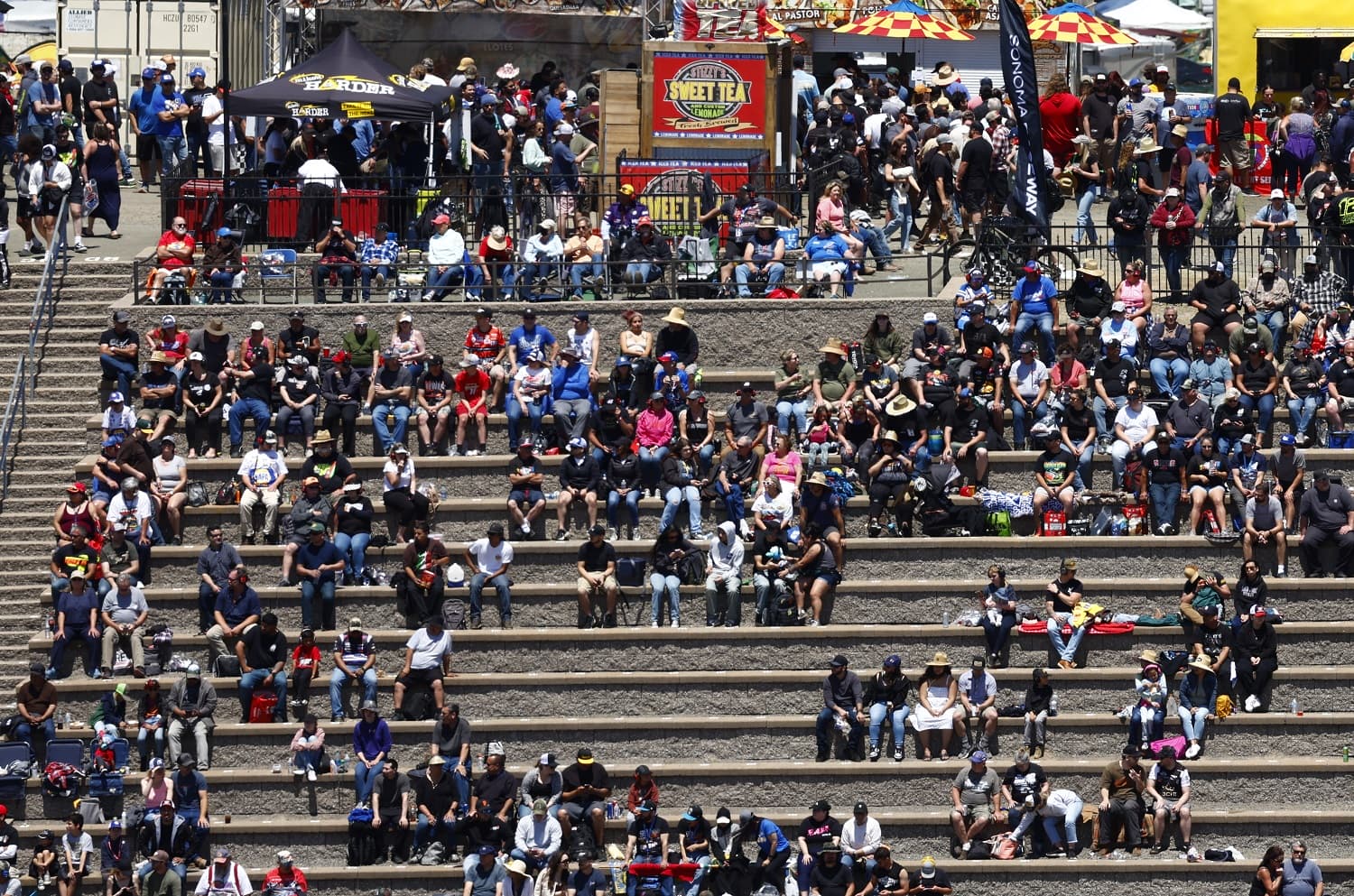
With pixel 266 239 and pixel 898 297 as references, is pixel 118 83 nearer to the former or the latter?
pixel 266 239

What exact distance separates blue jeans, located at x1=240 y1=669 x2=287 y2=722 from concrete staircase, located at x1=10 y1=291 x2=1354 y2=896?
0.81 feet

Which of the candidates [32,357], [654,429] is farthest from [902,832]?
[32,357]

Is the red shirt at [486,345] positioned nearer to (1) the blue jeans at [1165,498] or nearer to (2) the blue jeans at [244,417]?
(2) the blue jeans at [244,417]

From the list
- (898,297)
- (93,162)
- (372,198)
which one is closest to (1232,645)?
(898,297)

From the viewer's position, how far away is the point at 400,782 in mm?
28422

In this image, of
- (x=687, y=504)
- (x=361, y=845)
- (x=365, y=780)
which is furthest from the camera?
(x=687, y=504)

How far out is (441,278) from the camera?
3447 cm

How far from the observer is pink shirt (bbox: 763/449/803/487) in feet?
102

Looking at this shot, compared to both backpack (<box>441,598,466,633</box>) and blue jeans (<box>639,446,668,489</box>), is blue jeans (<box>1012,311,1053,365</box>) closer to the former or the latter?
blue jeans (<box>639,446,668,489</box>)

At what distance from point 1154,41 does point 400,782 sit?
2351 cm

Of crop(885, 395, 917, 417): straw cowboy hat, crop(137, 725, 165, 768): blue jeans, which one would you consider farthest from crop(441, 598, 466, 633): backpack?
crop(885, 395, 917, 417): straw cowboy hat

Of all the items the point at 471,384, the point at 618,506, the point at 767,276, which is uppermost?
the point at 767,276

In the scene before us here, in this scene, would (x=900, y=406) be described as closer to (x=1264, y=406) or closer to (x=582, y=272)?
(x=1264, y=406)

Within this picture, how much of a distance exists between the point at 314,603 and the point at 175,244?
20.5ft
